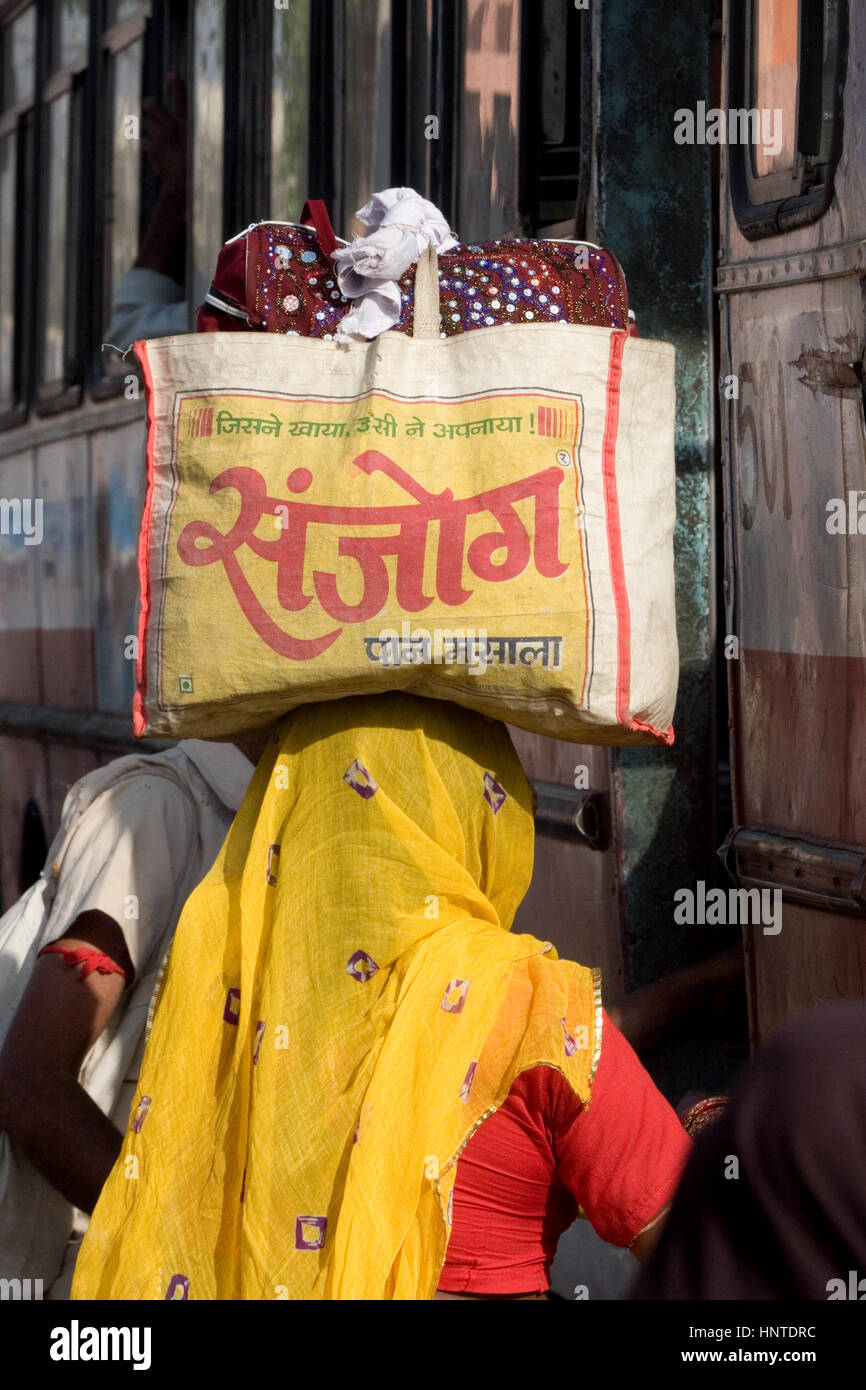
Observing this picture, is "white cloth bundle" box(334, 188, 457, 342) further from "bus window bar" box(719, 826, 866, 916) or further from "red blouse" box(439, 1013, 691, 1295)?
"bus window bar" box(719, 826, 866, 916)

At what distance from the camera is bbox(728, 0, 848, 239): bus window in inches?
100.0

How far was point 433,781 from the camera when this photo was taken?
6.59ft

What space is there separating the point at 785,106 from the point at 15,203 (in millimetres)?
5454

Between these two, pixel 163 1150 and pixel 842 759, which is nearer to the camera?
pixel 163 1150

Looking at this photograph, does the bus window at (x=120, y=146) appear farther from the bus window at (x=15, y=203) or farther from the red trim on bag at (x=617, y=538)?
the red trim on bag at (x=617, y=538)

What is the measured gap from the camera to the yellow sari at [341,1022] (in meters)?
1.84

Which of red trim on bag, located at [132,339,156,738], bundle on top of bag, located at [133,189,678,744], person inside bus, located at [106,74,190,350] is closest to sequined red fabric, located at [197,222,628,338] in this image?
bundle on top of bag, located at [133,189,678,744]

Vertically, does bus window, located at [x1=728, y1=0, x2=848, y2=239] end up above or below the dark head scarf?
above

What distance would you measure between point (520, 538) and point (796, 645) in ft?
2.68

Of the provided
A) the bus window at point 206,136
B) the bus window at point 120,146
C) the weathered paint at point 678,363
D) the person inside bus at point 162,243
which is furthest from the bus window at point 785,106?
the bus window at point 120,146

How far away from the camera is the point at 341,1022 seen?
6.31 ft

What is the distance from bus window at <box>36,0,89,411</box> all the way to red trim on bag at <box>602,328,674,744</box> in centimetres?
477

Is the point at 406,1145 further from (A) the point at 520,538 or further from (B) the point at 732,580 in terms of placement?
(B) the point at 732,580

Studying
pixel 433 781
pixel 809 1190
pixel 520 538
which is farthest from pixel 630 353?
pixel 809 1190
